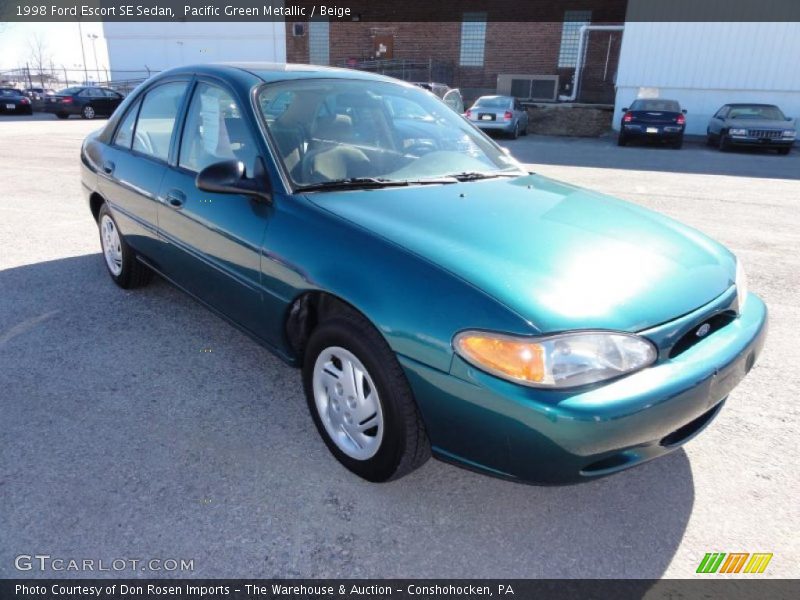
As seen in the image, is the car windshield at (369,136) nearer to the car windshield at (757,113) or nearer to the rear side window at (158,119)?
the rear side window at (158,119)

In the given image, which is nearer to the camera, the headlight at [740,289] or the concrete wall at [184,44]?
the headlight at [740,289]

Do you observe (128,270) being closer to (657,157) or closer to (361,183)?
(361,183)

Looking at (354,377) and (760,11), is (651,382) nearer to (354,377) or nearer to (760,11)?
(354,377)

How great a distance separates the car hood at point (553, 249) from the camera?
1984 mm

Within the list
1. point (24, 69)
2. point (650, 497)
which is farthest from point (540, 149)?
point (24, 69)

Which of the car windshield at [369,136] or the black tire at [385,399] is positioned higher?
the car windshield at [369,136]

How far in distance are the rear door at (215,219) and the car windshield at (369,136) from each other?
21 centimetres

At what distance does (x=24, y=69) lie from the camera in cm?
3325

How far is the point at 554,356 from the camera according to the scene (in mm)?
1851

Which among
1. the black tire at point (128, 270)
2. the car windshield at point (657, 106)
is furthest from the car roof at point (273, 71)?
the car windshield at point (657, 106)

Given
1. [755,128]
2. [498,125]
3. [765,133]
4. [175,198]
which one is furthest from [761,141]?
[175,198]

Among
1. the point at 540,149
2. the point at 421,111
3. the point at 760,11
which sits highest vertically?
the point at 760,11

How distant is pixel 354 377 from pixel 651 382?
108 cm

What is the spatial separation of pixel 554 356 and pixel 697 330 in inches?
28.0
